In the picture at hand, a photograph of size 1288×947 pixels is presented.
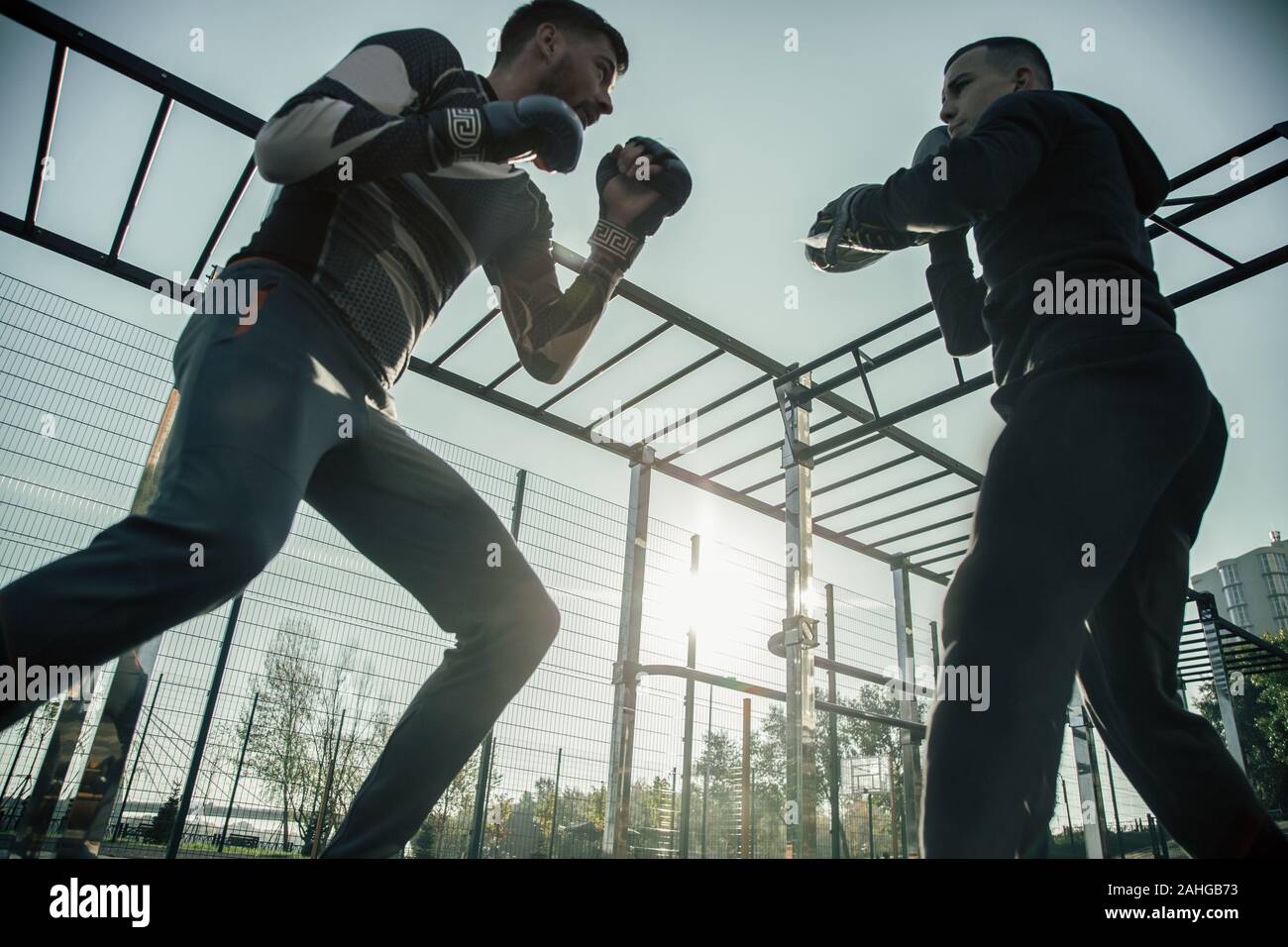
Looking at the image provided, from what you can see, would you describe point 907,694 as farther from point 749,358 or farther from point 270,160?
point 270,160

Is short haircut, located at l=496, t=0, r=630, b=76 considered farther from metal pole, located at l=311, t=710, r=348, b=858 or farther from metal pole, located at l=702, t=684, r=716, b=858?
metal pole, located at l=702, t=684, r=716, b=858

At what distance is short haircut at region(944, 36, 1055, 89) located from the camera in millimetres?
1564

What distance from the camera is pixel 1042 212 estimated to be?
1.27 metres

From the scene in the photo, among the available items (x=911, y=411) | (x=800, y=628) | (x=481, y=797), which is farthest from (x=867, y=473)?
(x=481, y=797)

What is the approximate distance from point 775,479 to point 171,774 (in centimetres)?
560

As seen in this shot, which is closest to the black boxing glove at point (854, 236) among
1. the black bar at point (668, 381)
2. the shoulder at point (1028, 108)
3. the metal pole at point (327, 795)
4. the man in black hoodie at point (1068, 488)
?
the man in black hoodie at point (1068, 488)

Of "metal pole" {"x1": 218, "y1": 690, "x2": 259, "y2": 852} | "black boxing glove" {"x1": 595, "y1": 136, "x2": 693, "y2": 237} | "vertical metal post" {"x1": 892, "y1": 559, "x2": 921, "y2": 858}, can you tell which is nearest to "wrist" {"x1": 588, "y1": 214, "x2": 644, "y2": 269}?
"black boxing glove" {"x1": 595, "y1": 136, "x2": 693, "y2": 237}

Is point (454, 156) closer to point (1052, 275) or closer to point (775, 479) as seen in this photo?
point (1052, 275)

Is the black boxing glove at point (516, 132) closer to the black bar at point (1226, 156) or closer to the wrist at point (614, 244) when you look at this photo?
the wrist at point (614, 244)

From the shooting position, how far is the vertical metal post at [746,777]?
5.77m

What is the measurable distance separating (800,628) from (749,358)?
230cm

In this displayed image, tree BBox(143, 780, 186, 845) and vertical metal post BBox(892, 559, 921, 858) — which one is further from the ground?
vertical metal post BBox(892, 559, 921, 858)

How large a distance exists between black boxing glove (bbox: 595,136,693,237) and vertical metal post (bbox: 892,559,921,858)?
6582 millimetres

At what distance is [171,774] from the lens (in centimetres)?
466
